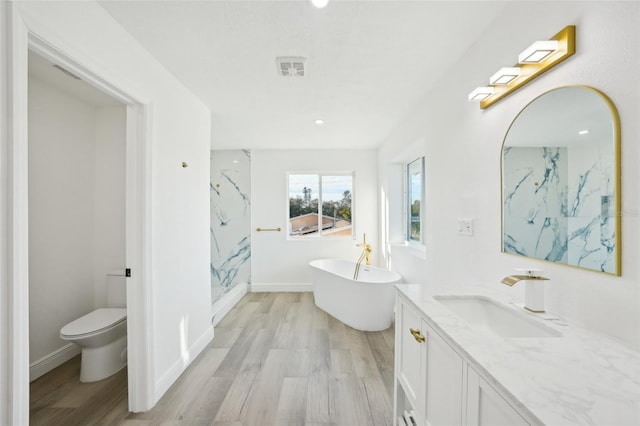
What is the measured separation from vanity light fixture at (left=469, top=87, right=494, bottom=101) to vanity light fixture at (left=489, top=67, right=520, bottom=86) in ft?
0.45

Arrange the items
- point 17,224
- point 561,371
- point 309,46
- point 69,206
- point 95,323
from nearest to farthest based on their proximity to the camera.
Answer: point 561,371, point 17,224, point 309,46, point 95,323, point 69,206

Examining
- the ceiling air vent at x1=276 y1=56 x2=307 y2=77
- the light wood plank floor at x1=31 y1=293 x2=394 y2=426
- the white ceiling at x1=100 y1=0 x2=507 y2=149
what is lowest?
the light wood plank floor at x1=31 y1=293 x2=394 y2=426

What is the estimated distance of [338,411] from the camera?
1.88 metres

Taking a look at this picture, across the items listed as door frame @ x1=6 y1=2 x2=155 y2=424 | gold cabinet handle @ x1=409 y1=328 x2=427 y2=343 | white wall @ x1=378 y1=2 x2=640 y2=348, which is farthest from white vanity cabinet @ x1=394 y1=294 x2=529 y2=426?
door frame @ x1=6 y1=2 x2=155 y2=424

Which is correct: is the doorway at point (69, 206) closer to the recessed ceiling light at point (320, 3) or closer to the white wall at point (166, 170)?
the white wall at point (166, 170)

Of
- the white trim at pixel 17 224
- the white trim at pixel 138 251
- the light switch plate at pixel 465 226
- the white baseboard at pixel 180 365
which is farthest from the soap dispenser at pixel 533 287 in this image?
the white baseboard at pixel 180 365

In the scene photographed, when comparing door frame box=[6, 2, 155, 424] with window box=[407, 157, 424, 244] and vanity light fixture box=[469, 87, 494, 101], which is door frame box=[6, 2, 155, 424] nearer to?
vanity light fixture box=[469, 87, 494, 101]

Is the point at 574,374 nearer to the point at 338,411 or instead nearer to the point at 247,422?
the point at 338,411

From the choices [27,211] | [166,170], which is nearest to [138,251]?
[166,170]

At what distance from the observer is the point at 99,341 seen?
2.19 meters

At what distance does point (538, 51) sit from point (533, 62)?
0.25ft

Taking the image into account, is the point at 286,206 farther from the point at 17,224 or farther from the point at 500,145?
the point at 17,224

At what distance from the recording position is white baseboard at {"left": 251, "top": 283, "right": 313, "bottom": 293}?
4.77m

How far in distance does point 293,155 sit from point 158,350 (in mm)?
3451
